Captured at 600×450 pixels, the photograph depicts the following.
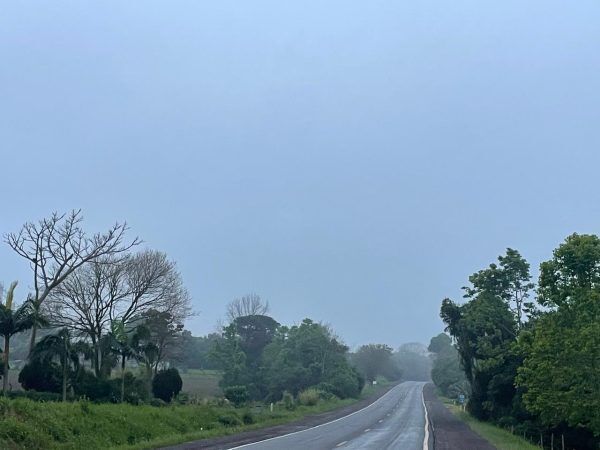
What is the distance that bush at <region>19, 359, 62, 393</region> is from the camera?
37.7 metres

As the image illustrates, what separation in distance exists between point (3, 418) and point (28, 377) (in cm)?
1865

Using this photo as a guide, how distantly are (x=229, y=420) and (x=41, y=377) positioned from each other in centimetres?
1036

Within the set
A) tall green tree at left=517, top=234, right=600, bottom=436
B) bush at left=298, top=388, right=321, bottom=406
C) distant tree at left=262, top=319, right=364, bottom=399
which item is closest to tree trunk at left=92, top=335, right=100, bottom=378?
tall green tree at left=517, top=234, right=600, bottom=436

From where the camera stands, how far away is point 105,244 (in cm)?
4603

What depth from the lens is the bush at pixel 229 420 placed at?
37.2m

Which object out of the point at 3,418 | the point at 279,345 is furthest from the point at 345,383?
the point at 3,418

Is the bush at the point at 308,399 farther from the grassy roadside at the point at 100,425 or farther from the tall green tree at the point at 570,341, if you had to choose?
the tall green tree at the point at 570,341

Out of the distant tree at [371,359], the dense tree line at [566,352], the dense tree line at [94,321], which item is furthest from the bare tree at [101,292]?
the distant tree at [371,359]

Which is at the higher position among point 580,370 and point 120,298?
point 120,298

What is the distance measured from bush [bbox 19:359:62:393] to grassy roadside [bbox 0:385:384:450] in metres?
7.14

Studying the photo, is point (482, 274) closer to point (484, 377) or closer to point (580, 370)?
point (484, 377)

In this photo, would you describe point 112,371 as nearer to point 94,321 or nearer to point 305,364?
point 94,321

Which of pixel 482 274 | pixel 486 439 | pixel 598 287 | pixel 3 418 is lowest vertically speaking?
pixel 486 439

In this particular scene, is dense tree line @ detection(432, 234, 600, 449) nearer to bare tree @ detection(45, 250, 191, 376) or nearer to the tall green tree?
the tall green tree
